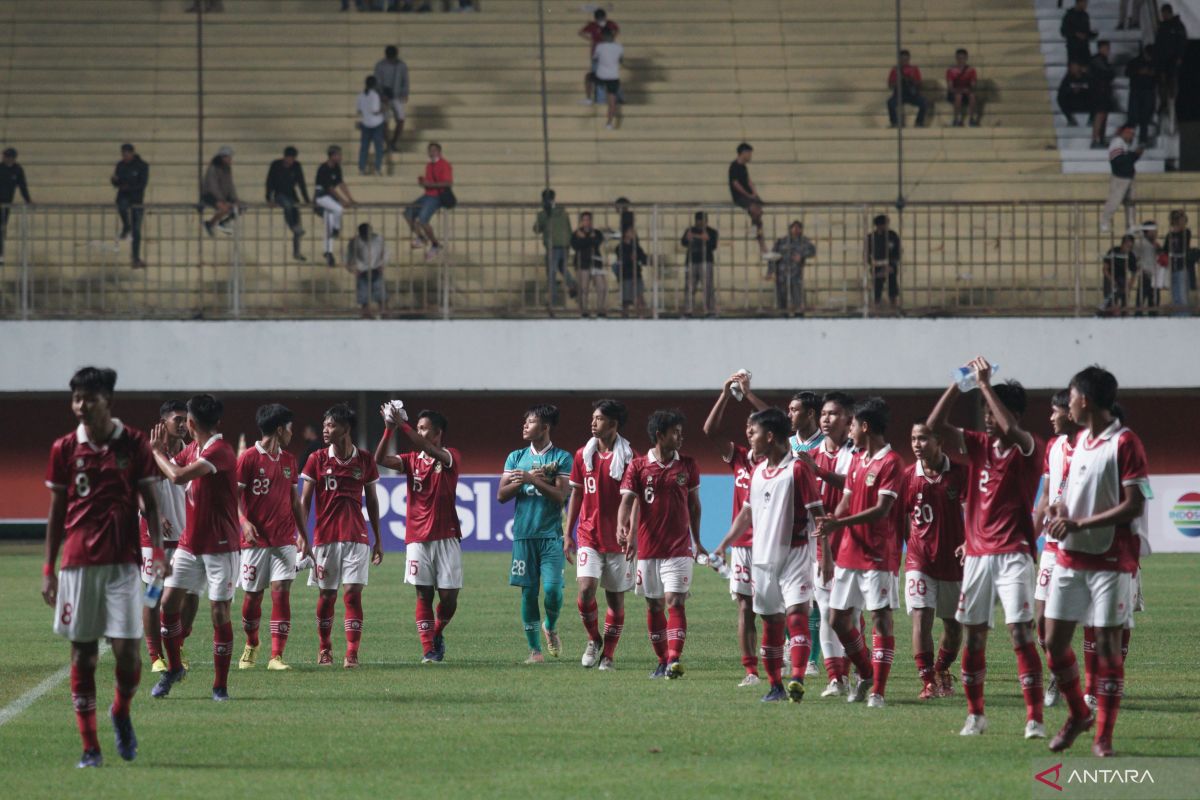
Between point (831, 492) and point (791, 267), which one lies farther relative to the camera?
point (791, 267)

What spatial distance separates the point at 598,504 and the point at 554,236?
638 inches

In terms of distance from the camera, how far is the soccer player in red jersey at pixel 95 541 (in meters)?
9.35

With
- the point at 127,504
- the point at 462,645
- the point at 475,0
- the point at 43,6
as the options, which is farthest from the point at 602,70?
the point at 127,504

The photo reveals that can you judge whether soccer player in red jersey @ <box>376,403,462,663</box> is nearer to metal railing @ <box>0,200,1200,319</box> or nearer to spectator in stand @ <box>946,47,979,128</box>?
metal railing @ <box>0,200,1200,319</box>

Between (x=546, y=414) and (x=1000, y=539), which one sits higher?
(x=546, y=414)

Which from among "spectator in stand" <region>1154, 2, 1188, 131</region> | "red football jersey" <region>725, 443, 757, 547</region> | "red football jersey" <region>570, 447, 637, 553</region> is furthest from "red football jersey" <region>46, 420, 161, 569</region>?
"spectator in stand" <region>1154, 2, 1188, 131</region>

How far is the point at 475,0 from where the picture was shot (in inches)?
1592

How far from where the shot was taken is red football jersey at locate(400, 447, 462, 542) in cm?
1500

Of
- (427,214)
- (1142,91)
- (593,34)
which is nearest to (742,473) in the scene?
(427,214)

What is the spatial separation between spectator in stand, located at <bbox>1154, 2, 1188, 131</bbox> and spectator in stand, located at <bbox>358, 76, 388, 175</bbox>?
622 inches

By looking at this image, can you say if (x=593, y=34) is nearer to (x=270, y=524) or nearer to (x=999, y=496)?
(x=270, y=524)

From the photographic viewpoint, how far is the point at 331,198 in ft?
103

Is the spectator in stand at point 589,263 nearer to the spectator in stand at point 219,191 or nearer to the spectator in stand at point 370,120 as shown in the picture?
the spectator in stand at point 219,191

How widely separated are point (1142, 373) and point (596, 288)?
964 cm
